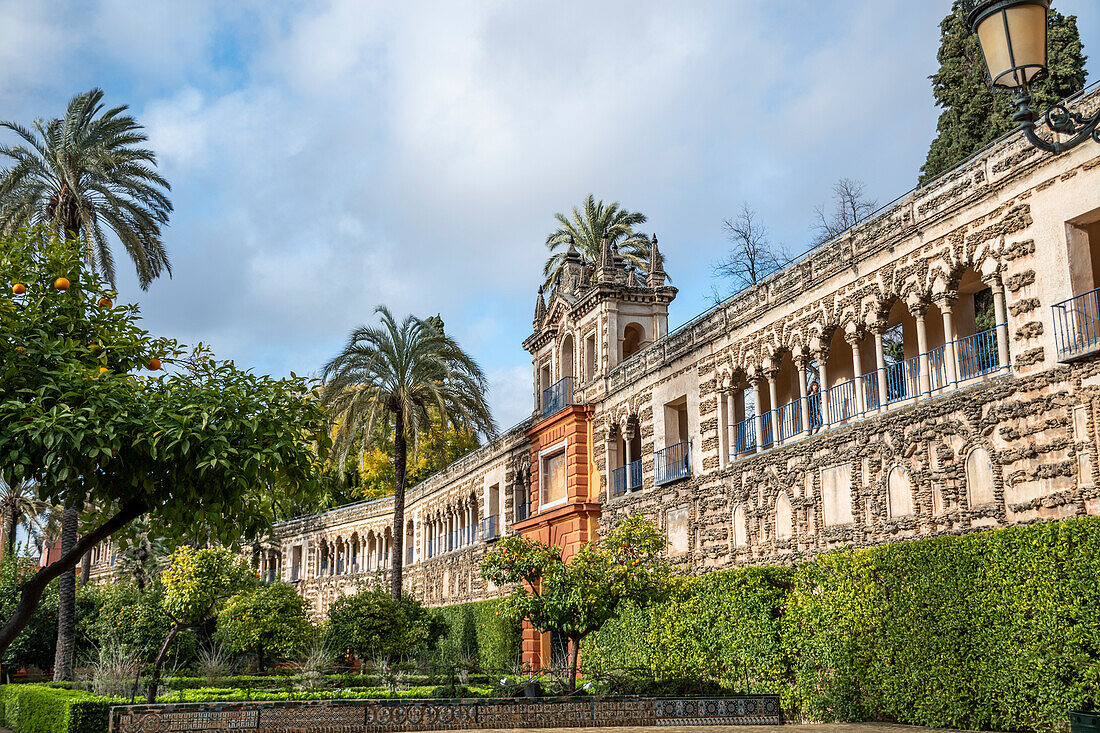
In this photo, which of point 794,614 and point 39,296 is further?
point 794,614

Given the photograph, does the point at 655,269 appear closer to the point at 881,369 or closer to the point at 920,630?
the point at 881,369

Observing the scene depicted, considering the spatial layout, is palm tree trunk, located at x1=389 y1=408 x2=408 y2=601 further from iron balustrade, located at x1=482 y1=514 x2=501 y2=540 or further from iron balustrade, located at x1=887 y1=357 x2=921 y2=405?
iron balustrade, located at x1=887 y1=357 x2=921 y2=405

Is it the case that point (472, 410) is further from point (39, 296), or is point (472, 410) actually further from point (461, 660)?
point (39, 296)

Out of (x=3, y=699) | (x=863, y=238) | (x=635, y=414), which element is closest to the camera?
(x=863, y=238)

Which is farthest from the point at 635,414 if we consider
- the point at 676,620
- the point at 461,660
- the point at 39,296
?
the point at 39,296

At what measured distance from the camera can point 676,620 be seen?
73.8 feet

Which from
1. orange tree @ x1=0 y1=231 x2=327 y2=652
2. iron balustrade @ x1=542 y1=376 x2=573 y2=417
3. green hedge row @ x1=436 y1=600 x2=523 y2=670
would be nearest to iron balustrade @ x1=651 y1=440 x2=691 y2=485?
iron balustrade @ x1=542 y1=376 x2=573 y2=417

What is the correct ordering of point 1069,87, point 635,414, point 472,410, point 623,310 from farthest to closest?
1. point 472,410
2. point 623,310
3. point 635,414
4. point 1069,87

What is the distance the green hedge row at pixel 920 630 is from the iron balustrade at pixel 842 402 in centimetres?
299

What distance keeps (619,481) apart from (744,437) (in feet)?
20.6

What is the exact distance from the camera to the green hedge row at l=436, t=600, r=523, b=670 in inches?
1258

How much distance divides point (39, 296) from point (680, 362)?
1753cm

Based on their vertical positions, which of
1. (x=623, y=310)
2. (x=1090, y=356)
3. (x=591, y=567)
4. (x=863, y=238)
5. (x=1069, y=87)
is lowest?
(x=591, y=567)

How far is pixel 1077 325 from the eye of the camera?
46.0 ft
